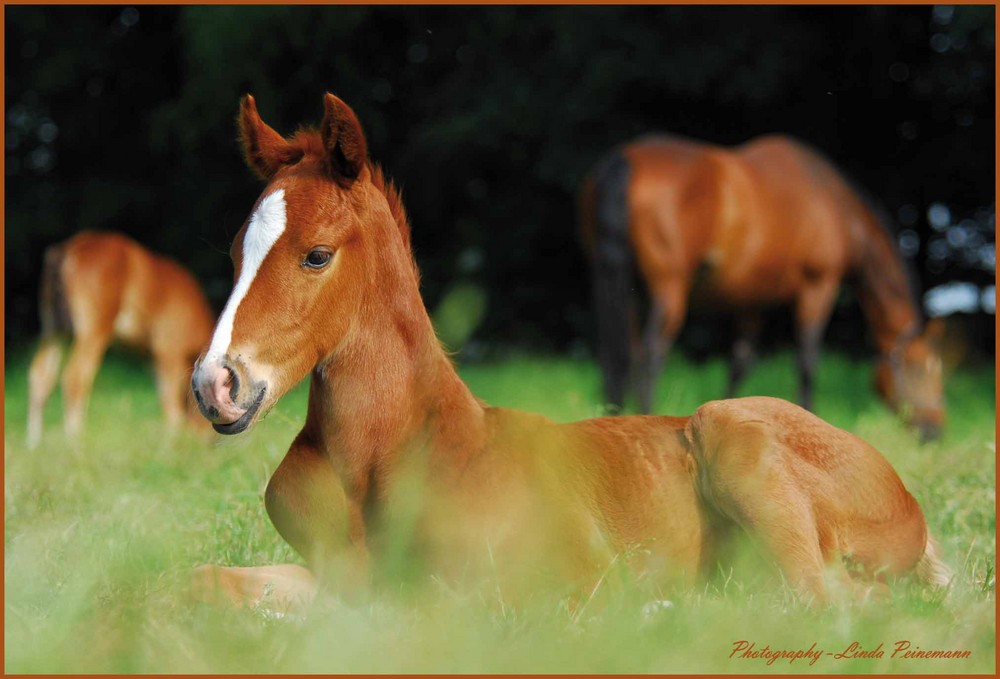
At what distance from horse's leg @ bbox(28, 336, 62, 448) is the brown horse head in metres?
6.70

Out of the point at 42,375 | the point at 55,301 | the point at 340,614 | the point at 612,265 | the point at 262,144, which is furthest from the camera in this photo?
the point at 55,301

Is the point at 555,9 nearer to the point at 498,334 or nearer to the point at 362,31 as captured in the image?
the point at 362,31

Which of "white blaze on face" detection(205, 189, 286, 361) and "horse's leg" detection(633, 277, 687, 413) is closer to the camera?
"white blaze on face" detection(205, 189, 286, 361)

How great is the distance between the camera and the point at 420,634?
2496mm

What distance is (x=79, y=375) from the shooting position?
28.5 feet

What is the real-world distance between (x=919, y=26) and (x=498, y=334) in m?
6.06

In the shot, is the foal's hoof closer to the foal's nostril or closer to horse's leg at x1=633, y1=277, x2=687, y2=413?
the foal's nostril

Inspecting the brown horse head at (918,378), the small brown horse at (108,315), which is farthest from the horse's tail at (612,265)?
the small brown horse at (108,315)

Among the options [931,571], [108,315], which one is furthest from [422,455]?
[108,315]

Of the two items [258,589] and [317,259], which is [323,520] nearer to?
[258,589]

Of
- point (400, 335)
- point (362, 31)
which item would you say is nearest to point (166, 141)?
point (362, 31)

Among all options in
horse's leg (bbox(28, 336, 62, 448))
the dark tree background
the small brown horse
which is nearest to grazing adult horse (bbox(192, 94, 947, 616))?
the small brown horse

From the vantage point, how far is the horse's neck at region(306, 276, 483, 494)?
290 centimetres

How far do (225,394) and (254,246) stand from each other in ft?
1.34
